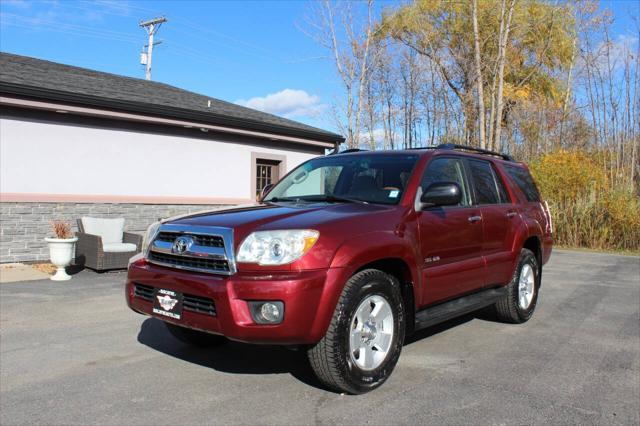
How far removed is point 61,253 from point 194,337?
4.89 m

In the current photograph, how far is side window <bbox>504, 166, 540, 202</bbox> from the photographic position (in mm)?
6395

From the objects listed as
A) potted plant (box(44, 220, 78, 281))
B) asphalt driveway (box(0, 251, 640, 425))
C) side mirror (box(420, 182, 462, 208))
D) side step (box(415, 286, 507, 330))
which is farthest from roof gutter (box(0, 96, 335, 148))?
side step (box(415, 286, 507, 330))

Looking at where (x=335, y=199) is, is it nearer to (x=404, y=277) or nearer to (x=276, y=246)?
(x=404, y=277)

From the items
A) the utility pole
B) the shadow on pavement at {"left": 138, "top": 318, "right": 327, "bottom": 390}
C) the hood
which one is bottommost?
the shadow on pavement at {"left": 138, "top": 318, "right": 327, "bottom": 390}

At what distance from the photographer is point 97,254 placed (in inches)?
367

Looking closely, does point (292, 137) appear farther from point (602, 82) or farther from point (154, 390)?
point (602, 82)

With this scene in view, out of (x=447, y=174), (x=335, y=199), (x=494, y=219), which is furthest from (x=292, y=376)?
(x=494, y=219)

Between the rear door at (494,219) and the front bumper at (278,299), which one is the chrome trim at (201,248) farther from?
the rear door at (494,219)

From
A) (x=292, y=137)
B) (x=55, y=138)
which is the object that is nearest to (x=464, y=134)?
(x=292, y=137)

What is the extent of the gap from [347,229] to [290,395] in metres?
1.29

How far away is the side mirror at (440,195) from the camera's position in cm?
429

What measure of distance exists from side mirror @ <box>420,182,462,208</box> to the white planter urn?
6645 millimetres

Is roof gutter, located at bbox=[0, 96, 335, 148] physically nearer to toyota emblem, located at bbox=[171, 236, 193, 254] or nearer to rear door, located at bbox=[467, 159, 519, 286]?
toyota emblem, located at bbox=[171, 236, 193, 254]

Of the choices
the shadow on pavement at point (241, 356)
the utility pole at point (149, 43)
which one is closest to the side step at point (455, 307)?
the shadow on pavement at point (241, 356)
